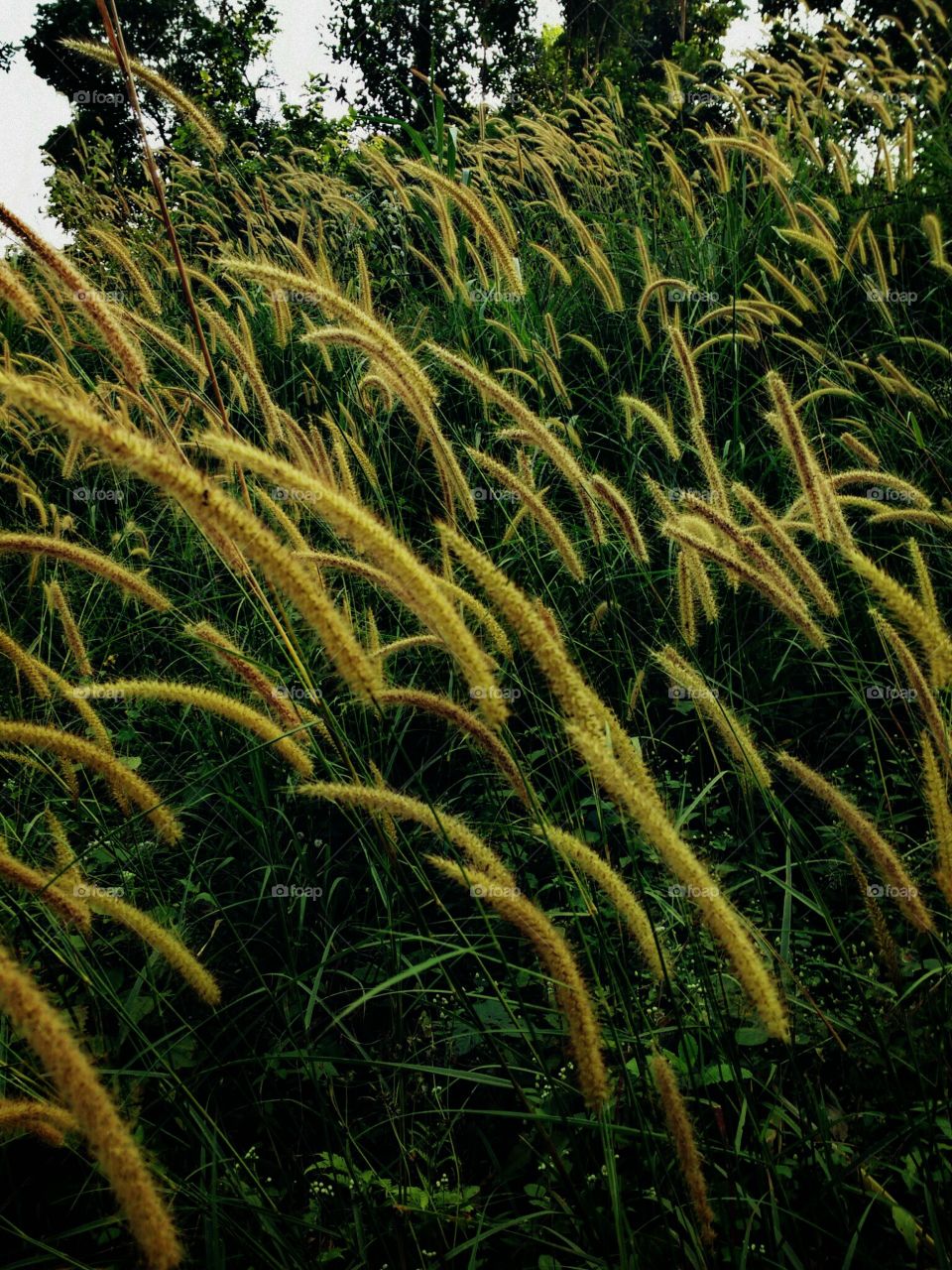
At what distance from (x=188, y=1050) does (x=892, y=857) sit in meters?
1.77

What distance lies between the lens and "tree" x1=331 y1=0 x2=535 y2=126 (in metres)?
20.7

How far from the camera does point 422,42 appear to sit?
2341 cm

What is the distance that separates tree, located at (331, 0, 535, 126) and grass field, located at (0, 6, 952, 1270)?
63.3 ft

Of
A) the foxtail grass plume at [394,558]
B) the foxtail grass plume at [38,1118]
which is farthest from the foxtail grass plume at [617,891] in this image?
the foxtail grass plume at [38,1118]

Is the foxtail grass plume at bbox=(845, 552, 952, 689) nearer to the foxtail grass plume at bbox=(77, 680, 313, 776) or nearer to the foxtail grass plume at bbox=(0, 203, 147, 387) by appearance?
the foxtail grass plume at bbox=(77, 680, 313, 776)

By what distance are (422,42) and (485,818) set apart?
89.4 feet

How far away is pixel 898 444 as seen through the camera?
4.04 metres

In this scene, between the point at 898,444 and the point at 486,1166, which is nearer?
the point at 486,1166

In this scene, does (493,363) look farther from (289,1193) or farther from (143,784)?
(289,1193)

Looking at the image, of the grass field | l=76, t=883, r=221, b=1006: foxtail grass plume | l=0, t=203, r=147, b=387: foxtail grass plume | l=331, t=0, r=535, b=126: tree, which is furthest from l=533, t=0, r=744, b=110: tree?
l=76, t=883, r=221, b=1006: foxtail grass plume

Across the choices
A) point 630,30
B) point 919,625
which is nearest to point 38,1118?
point 919,625

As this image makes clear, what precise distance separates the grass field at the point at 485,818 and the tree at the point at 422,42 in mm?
19285

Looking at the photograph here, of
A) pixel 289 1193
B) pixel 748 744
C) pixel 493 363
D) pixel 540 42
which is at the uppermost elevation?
pixel 540 42

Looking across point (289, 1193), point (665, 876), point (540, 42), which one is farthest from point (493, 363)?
point (540, 42)
